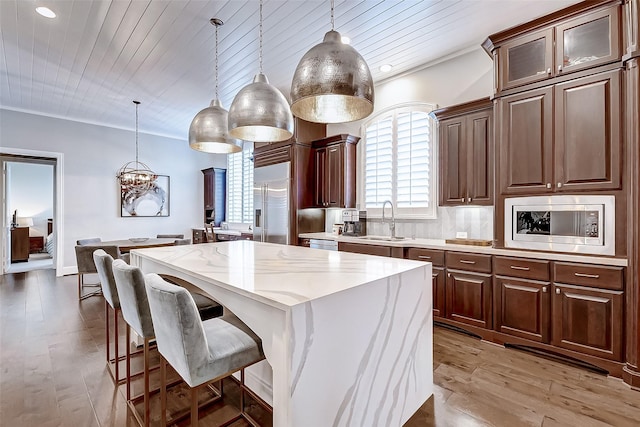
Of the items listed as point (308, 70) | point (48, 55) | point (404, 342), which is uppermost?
point (48, 55)

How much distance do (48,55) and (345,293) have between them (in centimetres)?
453

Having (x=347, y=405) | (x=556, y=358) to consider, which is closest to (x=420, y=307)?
(x=347, y=405)

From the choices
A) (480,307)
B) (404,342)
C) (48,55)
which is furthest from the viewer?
(48,55)

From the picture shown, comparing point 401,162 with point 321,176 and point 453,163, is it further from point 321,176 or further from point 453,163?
point 321,176

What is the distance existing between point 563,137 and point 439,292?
5.90 ft

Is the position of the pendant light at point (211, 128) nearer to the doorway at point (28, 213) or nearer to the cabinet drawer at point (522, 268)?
the cabinet drawer at point (522, 268)

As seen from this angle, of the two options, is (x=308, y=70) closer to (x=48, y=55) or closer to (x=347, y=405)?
(x=347, y=405)

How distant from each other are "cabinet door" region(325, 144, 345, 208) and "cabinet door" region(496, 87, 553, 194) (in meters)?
2.17

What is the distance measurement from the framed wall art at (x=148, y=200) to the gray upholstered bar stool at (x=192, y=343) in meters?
6.13

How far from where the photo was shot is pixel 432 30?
3.16 meters

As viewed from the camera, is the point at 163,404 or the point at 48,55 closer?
the point at 163,404

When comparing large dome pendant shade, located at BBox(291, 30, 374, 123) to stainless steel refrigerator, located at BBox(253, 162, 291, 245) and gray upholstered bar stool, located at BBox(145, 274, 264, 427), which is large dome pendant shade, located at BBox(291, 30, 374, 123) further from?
stainless steel refrigerator, located at BBox(253, 162, 291, 245)

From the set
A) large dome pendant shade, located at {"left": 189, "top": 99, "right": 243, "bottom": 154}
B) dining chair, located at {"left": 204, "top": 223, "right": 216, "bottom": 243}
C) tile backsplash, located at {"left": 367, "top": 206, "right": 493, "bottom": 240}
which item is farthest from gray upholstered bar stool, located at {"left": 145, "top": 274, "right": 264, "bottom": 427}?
dining chair, located at {"left": 204, "top": 223, "right": 216, "bottom": 243}

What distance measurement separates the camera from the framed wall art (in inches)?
258
